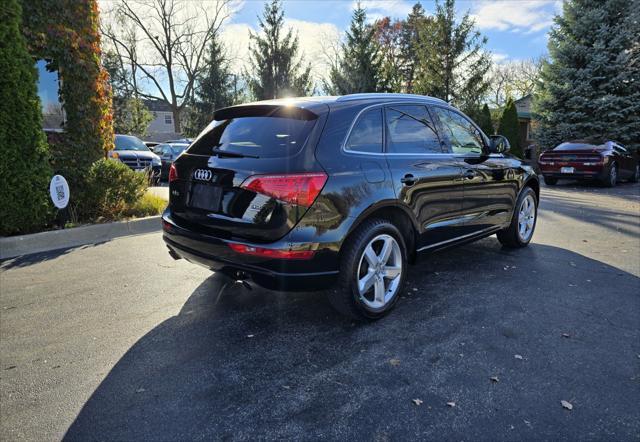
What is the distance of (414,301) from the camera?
383 cm

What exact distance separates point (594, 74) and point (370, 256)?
19051mm

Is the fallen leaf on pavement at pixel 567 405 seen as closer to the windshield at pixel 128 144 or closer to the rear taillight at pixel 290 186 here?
the rear taillight at pixel 290 186

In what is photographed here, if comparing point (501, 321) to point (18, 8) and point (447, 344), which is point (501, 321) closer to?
point (447, 344)

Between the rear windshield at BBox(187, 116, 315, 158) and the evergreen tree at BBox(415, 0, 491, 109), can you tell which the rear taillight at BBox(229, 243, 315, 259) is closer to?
the rear windshield at BBox(187, 116, 315, 158)

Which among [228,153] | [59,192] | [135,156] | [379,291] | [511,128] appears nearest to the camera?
[228,153]

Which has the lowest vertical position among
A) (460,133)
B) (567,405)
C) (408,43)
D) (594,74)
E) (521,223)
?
(567,405)

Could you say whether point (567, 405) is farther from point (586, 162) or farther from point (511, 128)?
point (511, 128)

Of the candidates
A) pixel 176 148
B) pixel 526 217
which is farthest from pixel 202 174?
pixel 176 148

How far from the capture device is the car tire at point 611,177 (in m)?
13.1

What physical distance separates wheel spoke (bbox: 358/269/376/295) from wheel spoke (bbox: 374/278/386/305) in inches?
2.3

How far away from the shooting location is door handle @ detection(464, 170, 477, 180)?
4.29 meters

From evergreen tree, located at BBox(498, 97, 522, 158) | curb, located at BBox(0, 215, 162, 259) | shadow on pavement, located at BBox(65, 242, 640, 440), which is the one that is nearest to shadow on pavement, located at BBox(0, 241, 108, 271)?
curb, located at BBox(0, 215, 162, 259)

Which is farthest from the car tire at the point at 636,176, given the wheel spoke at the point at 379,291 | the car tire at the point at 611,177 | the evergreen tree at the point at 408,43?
the evergreen tree at the point at 408,43

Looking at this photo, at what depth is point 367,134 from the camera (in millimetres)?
3387
